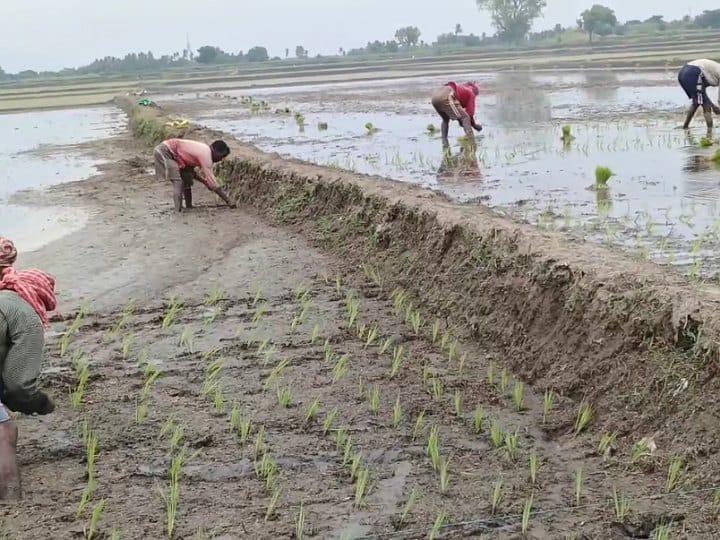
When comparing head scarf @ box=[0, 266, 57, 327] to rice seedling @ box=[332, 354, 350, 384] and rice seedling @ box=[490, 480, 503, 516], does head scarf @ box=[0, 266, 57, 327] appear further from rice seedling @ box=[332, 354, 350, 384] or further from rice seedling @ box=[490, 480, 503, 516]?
rice seedling @ box=[490, 480, 503, 516]

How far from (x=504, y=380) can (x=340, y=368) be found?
0.86m

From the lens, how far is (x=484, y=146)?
11.7 m

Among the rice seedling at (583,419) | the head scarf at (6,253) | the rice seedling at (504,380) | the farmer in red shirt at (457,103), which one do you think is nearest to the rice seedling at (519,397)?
the rice seedling at (504,380)

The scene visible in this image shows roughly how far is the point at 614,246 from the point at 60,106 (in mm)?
32900

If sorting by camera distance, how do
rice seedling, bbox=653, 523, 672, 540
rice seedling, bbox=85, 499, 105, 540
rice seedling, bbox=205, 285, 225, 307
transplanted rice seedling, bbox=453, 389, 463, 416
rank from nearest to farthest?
rice seedling, bbox=653, 523, 672, 540 → rice seedling, bbox=85, 499, 105, 540 → transplanted rice seedling, bbox=453, 389, 463, 416 → rice seedling, bbox=205, 285, 225, 307

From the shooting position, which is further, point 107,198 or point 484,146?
point 484,146

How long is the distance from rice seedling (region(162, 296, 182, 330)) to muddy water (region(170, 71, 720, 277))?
8.42 ft

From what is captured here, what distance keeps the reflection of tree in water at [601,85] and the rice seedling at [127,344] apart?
15.2m

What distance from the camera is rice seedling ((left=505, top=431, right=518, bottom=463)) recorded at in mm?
3393

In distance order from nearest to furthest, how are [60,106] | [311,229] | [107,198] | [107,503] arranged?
[107,503], [311,229], [107,198], [60,106]

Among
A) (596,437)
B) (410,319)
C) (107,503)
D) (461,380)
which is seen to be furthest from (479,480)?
(410,319)

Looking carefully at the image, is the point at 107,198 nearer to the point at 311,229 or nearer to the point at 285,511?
the point at 311,229

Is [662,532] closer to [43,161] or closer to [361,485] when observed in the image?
[361,485]

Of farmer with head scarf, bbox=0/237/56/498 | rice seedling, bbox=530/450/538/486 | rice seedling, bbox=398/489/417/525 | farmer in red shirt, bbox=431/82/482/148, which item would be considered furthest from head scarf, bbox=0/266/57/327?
farmer in red shirt, bbox=431/82/482/148
